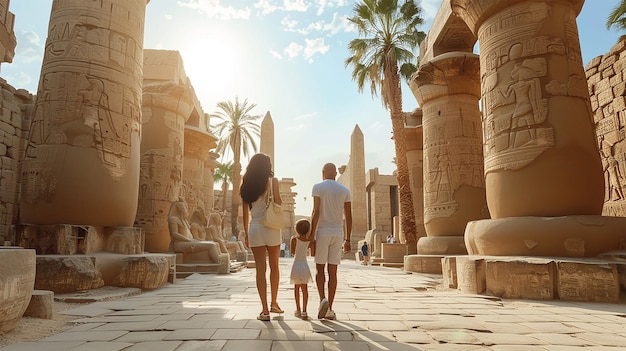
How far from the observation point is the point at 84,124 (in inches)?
213

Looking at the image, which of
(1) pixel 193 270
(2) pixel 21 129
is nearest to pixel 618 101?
(1) pixel 193 270

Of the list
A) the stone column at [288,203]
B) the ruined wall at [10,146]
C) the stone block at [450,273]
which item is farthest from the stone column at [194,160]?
the stone column at [288,203]

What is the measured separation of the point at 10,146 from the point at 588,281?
11998 mm

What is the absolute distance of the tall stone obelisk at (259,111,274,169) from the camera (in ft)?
90.1

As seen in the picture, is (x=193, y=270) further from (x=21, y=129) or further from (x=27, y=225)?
(x=21, y=129)

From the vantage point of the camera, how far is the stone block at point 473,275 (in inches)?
205

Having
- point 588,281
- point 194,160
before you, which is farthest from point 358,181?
point 588,281

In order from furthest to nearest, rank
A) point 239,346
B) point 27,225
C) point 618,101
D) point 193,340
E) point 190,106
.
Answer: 1. point 190,106
2. point 618,101
3. point 27,225
4. point 193,340
5. point 239,346

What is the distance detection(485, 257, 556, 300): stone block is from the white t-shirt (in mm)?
2382

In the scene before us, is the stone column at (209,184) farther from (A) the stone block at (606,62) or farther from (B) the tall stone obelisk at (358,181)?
(A) the stone block at (606,62)

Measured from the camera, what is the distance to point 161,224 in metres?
10.1

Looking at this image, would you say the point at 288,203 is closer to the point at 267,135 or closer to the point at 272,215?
the point at 267,135

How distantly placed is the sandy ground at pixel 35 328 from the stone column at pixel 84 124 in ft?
6.85

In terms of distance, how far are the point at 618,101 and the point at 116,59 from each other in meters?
10.8
